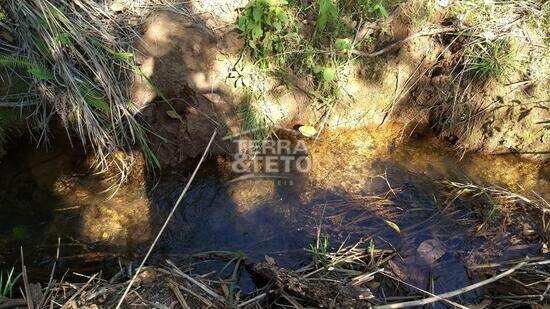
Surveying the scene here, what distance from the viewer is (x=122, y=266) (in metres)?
2.85

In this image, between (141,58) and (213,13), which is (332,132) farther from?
(141,58)

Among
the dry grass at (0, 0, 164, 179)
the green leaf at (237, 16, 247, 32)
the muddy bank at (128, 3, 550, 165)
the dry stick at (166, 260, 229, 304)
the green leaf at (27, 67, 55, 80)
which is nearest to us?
the dry stick at (166, 260, 229, 304)

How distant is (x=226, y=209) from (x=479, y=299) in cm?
191

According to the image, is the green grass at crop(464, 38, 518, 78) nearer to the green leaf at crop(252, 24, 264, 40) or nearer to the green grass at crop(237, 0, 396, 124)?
the green grass at crop(237, 0, 396, 124)

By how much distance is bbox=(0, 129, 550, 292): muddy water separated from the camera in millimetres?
3025

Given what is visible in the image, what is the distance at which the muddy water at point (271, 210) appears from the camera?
9.93ft

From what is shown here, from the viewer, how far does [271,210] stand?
339 centimetres

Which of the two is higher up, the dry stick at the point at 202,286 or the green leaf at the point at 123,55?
the green leaf at the point at 123,55

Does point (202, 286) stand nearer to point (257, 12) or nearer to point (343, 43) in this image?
point (257, 12)

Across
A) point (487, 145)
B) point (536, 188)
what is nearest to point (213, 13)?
point (487, 145)

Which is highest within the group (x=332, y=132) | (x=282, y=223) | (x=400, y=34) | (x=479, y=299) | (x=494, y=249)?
(x=400, y=34)

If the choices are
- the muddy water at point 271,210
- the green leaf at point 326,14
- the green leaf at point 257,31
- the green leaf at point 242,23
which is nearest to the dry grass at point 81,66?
the muddy water at point 271,210

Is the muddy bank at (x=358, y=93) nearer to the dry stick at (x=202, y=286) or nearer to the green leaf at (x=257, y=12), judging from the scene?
the green leaf at (x=257, y=12)

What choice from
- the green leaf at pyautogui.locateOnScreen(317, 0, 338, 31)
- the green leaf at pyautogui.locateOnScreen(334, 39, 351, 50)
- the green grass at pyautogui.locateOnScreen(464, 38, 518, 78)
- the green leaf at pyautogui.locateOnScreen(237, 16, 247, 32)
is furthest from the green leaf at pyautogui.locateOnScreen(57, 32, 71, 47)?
the green grass at pyautogui.locateOnScreen(464, 38, 518, 78)
